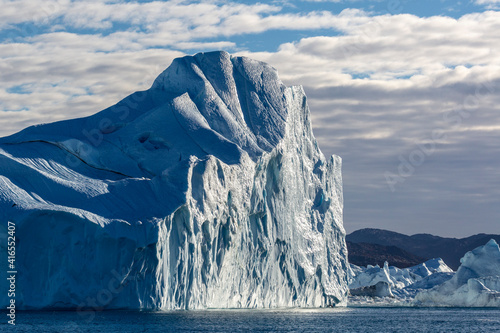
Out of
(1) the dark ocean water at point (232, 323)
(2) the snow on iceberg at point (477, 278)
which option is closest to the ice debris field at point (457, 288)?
(2) the snow on iceberg at point (477, 278)

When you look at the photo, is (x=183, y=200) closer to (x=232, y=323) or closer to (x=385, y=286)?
(x=232, y=323)

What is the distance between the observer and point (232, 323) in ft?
88.0

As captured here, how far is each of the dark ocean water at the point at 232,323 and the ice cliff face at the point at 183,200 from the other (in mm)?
763

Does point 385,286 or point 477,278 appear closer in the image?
point 477,278

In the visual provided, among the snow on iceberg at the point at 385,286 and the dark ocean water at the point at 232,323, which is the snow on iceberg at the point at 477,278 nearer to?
the snow on iceberg at the point at 385,286

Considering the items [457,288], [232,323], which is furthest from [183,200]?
[457,288]

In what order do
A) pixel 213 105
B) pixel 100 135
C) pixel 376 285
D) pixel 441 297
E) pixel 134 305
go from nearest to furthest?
pixel 134 305 → pixel 100 135 → pixel 213 105 → pixel 441 297 → pixel 376 285

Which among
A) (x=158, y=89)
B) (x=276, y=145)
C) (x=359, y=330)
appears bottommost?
(x=359, y=330)

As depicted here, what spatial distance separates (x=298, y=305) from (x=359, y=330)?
379 inches

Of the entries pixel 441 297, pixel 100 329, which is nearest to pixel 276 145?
pixel 100 329

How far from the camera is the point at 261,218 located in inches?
1344

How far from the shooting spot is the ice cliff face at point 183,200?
25.8 meters

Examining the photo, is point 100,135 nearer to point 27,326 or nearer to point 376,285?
point 27,326

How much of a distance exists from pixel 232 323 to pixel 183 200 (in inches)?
179
